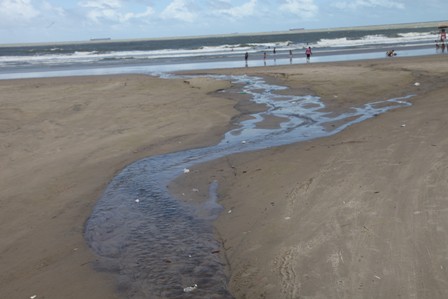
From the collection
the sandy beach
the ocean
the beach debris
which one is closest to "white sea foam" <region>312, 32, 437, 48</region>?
the ocean

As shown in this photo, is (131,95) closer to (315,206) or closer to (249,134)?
(249,134)

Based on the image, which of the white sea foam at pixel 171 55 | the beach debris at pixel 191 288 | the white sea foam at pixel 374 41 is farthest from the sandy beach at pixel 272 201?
the white sea foam at pixel 374 41

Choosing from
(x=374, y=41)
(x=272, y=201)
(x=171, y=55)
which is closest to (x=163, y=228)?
(x=272, y=201)

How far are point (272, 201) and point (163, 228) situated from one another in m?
1.65

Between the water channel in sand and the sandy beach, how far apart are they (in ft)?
0.64

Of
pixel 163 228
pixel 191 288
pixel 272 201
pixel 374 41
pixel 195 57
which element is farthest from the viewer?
pixel 374 41

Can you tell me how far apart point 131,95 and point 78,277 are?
15.2 meters

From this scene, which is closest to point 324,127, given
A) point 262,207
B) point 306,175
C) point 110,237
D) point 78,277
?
point 306,175

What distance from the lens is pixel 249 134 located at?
39.3ft

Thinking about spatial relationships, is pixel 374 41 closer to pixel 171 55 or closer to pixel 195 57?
pixel 171 55

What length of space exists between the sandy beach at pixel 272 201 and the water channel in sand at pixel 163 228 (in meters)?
0.19

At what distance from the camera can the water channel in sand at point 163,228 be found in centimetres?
482

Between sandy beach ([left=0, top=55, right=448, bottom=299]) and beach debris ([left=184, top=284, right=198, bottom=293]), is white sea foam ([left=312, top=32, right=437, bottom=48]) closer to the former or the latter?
sandy beach ([left=0, top=55, right=448, bottom=299])

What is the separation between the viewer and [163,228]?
20.7 ft
